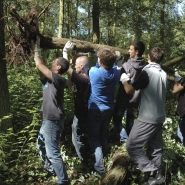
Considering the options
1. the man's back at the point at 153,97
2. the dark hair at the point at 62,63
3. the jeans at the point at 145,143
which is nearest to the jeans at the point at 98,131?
the jeans at the point at 145,143

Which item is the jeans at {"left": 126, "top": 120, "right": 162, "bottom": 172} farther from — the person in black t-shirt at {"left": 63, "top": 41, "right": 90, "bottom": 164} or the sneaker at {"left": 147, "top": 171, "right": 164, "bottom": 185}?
the person in black t-shirt at {"left": 63, "top": 41, "right": 90, "bottom": 164}

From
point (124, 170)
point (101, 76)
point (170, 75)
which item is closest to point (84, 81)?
point (101, 76)

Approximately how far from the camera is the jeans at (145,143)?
4051mm

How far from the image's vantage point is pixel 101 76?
4.43m

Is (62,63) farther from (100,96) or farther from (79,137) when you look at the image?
(79,137)

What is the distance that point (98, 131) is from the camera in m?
4.70

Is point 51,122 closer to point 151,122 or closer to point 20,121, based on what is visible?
point 151,122

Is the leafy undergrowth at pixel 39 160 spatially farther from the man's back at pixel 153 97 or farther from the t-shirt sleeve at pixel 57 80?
the man's back at pixel 153 97

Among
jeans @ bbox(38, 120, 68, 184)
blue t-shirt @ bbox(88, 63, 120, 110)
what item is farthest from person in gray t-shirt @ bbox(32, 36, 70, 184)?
blue t-shirt @ bbox(88, 63, 120, 110)

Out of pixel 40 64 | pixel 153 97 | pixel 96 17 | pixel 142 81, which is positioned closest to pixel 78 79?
pixel 40 64

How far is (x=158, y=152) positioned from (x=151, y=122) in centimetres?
63

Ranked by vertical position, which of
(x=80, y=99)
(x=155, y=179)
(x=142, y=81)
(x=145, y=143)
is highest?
(x=142, y=81)

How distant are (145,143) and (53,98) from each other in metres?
1.63

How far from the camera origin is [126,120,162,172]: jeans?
405cm
